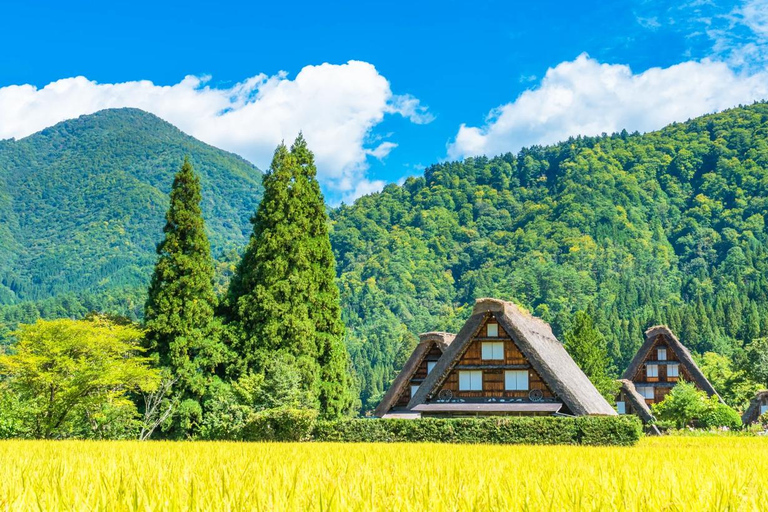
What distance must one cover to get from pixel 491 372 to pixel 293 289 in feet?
29.4

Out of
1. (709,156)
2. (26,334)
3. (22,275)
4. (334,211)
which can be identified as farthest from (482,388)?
(22,275)

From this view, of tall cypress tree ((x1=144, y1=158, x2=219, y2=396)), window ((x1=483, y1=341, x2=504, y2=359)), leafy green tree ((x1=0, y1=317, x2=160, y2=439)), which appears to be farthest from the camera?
window ((x1=483, y1=341, x2=504, y2=359))

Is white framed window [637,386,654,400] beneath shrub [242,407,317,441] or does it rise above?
beneath

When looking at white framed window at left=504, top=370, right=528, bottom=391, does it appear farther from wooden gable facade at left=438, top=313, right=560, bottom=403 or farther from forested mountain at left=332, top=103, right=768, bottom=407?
forested mountain at left=332, top=103, right=768, bottom=407

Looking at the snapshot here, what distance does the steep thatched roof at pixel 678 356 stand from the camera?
176ft

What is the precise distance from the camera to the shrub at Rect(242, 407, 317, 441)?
24875 mm

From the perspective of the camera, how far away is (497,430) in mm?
23391

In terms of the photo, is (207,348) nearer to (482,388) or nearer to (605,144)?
(482,388)

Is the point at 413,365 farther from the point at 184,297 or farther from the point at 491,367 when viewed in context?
the point at 184,297

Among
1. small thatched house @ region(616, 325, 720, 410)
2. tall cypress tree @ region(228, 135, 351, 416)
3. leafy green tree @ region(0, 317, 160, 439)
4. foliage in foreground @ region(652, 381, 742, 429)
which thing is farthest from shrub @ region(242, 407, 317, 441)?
small thatched house @ region(616, 325, 720, 410)

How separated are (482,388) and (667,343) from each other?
29.8 meters

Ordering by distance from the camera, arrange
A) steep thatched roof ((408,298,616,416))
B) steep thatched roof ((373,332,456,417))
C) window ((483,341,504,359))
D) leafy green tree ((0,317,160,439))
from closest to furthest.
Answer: leafy green tree ((0,317,160,439)) < steep thatched roof ((408,298,616,416)) < window ((483,341,504,359)) < steep thatched roof ((373,332,456,417))

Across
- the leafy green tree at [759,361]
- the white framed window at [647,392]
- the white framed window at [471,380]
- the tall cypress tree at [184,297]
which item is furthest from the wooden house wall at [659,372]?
the tall cypress tree at [184,297]

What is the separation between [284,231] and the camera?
108 feet
